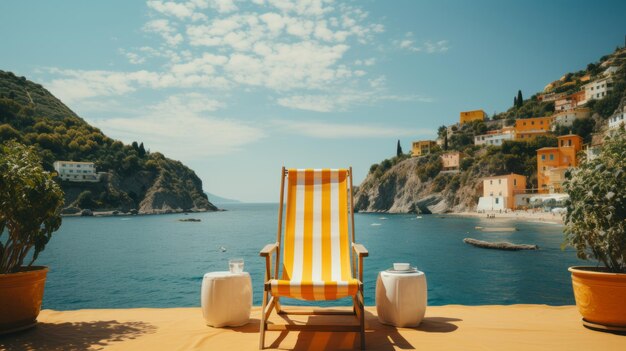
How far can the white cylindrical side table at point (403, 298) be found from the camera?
390 centimetres

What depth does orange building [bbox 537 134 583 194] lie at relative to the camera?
5550 centimetres

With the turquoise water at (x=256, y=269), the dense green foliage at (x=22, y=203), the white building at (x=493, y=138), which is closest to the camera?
the dense green foliage at (x=22, y=203)

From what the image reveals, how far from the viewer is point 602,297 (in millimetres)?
3562

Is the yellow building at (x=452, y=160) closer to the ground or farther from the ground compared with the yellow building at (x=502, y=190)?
farther from the ground

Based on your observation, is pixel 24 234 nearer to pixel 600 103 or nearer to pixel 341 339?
pixel 341 339

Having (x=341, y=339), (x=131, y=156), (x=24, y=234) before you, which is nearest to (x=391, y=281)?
(x=341, y=339)

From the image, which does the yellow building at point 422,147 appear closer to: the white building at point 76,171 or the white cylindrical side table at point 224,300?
the white building at point 76,171

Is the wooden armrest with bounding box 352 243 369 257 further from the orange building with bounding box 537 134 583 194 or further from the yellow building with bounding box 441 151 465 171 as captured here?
the yellow building with bounding box 441 151 465 171

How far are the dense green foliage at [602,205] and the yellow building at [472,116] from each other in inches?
3544

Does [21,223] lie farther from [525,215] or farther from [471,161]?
[471,161]

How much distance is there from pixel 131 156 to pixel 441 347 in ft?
305

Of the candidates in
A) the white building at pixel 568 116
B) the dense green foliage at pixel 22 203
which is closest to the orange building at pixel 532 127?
the white building at pixel 568 116

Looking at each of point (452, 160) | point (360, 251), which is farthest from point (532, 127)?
point (360, 251)

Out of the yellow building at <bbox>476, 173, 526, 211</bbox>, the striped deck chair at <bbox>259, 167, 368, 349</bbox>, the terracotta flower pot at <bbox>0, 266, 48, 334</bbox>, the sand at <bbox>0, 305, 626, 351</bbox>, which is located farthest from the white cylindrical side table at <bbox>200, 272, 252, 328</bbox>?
the yellow building at <bbox>476, 173, 526, 211</bbox>
